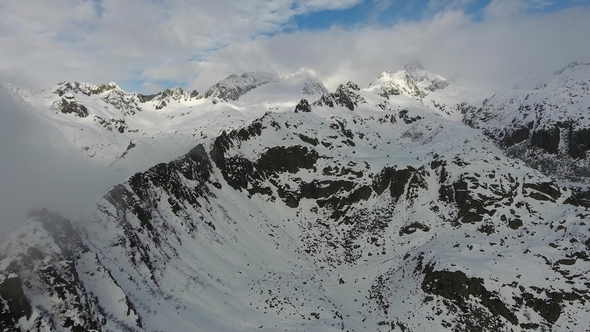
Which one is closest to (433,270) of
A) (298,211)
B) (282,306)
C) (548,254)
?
(548,254)

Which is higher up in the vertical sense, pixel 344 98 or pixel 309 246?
pixel 344 98

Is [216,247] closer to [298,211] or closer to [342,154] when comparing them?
[298,211]

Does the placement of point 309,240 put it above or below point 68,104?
below

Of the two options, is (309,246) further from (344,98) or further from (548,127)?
(548,127)

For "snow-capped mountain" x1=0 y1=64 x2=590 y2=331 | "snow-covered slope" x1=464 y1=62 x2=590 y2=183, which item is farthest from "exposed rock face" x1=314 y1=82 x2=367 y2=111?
"snow-covered slope" x1=464 y1=62 x2=590 y2=183

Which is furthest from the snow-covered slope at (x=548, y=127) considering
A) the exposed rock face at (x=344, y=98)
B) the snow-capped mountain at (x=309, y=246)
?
the exposed rock face at (x=344, y=98)

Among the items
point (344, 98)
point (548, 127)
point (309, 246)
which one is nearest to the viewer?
point (309, 246)

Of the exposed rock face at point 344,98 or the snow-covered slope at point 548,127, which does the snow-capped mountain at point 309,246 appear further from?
the exposed rock face at point 344,98

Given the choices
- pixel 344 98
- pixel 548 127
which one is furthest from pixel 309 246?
pixel 548 127
